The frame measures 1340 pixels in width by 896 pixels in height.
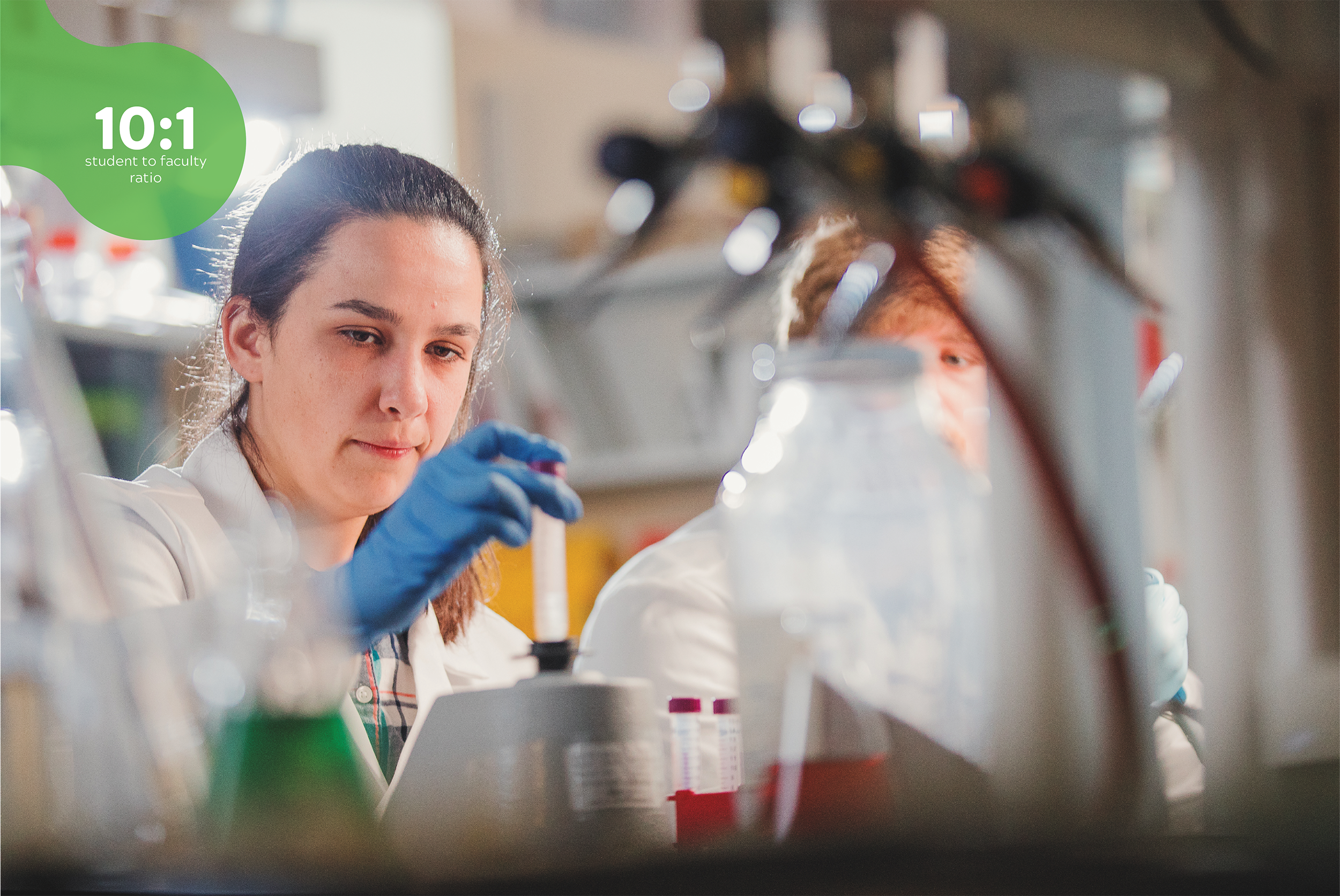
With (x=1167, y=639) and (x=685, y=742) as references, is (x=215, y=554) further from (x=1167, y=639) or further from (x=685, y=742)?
(x=1167, y=639)

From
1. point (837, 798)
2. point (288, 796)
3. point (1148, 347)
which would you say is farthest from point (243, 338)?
point (1148, 347)

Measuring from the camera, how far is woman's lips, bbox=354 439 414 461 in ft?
2.48

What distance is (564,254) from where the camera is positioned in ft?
2.48

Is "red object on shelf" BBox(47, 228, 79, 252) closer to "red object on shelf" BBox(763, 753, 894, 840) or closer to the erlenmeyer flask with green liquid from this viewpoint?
the erlenmeyer flask with green liquid

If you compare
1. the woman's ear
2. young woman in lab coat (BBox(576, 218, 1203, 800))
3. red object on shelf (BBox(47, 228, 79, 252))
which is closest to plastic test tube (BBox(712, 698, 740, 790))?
young woman in lab coat (BBox(576, 218, 1203, 800))

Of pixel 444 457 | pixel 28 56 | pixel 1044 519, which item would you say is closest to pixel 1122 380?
pixel 1044 519

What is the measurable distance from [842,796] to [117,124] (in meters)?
0.55

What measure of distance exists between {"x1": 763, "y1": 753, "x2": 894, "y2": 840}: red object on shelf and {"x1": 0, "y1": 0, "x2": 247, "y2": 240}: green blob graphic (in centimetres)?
47

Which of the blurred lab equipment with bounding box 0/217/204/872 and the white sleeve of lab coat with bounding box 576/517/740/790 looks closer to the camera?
the blurred lab equipment with bounding box 0/217/204/872

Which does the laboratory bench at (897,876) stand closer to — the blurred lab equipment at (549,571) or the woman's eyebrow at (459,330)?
the blurred lab equipment at (549,571)

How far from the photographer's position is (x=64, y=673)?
0.68m

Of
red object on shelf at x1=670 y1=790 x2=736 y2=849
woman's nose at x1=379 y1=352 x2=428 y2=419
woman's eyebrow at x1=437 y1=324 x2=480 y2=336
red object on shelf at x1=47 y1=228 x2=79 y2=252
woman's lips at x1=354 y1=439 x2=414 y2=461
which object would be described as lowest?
red object on shelf at x1=670 y1=790 x2=736 y2=849

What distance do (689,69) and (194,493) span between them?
0.37m

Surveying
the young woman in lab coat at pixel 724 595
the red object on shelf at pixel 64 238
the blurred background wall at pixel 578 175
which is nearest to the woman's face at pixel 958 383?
the young woman in lab coat at pixel 724 595
